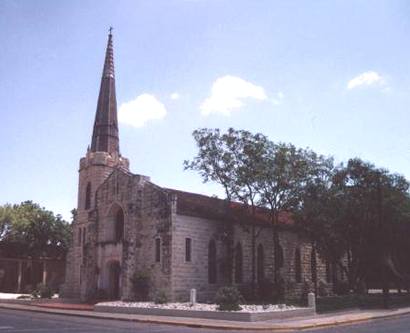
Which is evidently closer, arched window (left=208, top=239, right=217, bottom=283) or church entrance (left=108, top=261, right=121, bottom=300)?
arched window (left=208, top=239, right=217, bottom=283)

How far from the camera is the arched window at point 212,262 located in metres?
35.0

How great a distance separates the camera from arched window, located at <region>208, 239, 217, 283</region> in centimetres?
3497

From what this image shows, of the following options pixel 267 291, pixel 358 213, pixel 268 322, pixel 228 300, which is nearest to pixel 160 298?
pixel 228 300

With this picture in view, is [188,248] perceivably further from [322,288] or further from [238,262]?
[322,288]

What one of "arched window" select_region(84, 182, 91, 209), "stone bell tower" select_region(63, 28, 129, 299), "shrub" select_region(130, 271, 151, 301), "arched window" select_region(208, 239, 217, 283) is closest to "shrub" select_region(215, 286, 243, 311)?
"shrub" select_region(130, 271, 151, 301)

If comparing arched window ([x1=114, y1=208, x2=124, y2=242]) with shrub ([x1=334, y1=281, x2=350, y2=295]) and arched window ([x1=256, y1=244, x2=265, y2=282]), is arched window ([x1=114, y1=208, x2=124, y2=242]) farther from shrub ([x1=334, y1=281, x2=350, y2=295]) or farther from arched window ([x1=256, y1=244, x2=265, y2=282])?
shrub ([x1=334, y1=281, x2=350, y2=295])

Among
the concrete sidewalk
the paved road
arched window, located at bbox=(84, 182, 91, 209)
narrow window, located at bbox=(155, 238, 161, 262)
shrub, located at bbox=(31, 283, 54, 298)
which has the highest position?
arched window, located at bbox=(84, 182, 91, 209)

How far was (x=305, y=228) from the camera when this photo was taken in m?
36.8

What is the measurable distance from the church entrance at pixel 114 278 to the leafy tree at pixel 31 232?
3018 cm

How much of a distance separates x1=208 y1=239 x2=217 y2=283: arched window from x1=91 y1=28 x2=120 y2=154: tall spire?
13693 mm

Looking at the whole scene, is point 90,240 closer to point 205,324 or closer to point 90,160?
point 90,160

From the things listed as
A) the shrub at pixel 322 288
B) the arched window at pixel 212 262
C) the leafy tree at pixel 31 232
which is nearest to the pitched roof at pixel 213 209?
the arched window at pixel 212 262

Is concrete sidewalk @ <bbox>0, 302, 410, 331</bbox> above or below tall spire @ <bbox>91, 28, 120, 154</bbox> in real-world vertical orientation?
below

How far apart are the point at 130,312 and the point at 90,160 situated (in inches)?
723
